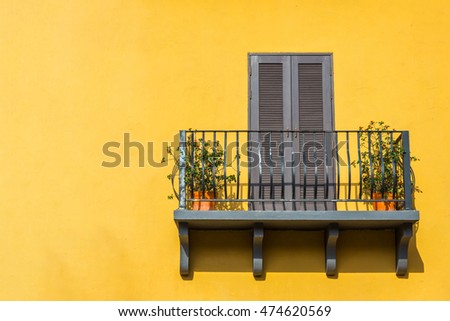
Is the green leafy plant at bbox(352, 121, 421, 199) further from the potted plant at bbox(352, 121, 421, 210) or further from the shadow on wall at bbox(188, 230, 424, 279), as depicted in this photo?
the shadow on wall at bbox(188, 230, 424, 279)

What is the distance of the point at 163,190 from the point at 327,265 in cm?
195

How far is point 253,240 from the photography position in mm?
9117

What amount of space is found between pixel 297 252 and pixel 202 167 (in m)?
1.37

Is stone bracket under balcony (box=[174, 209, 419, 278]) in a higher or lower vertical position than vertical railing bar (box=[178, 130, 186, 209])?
lower

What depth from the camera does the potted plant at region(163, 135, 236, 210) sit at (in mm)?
9086

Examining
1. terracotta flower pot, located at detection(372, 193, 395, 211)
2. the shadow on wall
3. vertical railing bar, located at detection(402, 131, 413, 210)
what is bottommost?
the shadow on wall

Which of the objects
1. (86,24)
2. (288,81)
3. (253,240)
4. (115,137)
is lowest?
(253,240)

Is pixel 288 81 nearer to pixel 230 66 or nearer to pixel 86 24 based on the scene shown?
pixel 230 66

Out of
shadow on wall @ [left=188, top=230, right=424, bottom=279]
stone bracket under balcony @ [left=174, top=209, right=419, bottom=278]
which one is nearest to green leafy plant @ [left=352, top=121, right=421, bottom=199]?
stone bracket under balcony @ [left=174, top=209, right=419, bottom=278]

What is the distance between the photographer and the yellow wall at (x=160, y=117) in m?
9.23

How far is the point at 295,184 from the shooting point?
9.48 metres

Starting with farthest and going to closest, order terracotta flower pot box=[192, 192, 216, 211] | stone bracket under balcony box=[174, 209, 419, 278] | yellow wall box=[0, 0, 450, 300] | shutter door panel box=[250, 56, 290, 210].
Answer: shutter door panel box=[250, 56, 290, 210], yellow wall box=[0, 0, 450, 300], terracotta flower pot box=[192, 192, 216, 211], stone bracket under balcony box=[174, 209, 419, 278]

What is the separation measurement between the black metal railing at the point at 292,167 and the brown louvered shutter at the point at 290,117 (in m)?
0.01
